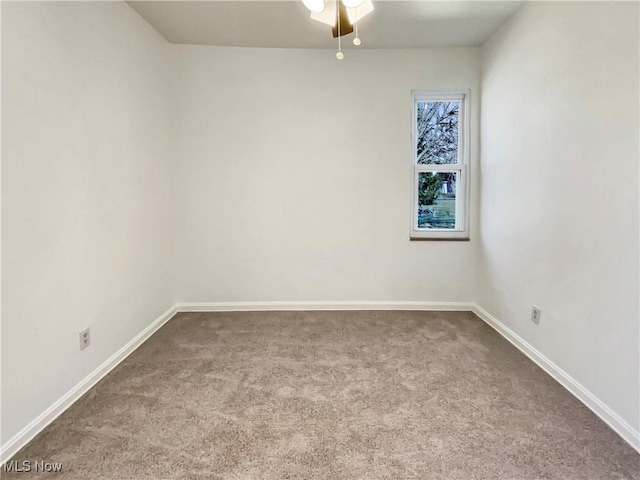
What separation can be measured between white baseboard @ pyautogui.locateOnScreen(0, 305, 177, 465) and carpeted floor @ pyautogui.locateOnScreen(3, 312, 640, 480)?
4 cm

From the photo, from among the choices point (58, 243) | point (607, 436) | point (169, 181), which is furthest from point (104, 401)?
point (607, 436)

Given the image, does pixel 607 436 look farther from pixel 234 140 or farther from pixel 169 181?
pixel 169 181

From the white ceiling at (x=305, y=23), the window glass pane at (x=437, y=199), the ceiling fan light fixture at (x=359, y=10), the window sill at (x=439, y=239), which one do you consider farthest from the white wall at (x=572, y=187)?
the ceiling fan light fixture at (x=359, y=10)

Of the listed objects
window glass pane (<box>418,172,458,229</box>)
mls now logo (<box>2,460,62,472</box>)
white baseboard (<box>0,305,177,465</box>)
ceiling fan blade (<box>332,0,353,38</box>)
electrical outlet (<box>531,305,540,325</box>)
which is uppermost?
ceiling fan blade (<box>332,0,353,38</box>)

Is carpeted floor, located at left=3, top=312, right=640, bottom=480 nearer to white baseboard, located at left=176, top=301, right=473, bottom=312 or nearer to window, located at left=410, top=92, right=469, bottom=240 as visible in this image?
white baseboard, located at left=176, top=301, right=473, bottom=312

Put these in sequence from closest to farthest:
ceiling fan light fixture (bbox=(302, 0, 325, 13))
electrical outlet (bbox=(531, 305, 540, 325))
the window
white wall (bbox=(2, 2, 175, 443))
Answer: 1. white wall (bbox=(2, 2, 175, 443))
2. ceiling fan light fixture (bbox=(302, 0, 325, 13))
3. electrical outlet (bbox=(531, 305, 540, 325))
4. the window

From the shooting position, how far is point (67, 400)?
1.84 m

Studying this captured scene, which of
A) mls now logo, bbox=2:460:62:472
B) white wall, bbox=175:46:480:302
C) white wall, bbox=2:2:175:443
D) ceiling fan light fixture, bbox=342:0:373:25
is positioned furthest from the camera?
white wall, bbox=175:46:480:302

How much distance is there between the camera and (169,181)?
10.5ft

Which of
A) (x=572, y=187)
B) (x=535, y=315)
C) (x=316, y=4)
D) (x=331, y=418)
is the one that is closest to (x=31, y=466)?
(x=331, y=418)

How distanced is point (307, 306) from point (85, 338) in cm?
194

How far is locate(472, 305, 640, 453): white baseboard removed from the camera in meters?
1.56

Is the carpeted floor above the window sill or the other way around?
the other way around

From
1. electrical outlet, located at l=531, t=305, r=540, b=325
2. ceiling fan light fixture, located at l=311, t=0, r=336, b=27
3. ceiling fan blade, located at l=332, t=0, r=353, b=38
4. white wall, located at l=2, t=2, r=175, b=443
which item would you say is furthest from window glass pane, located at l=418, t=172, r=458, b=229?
white wall, located at l=2, t=2, r=175, b=443
